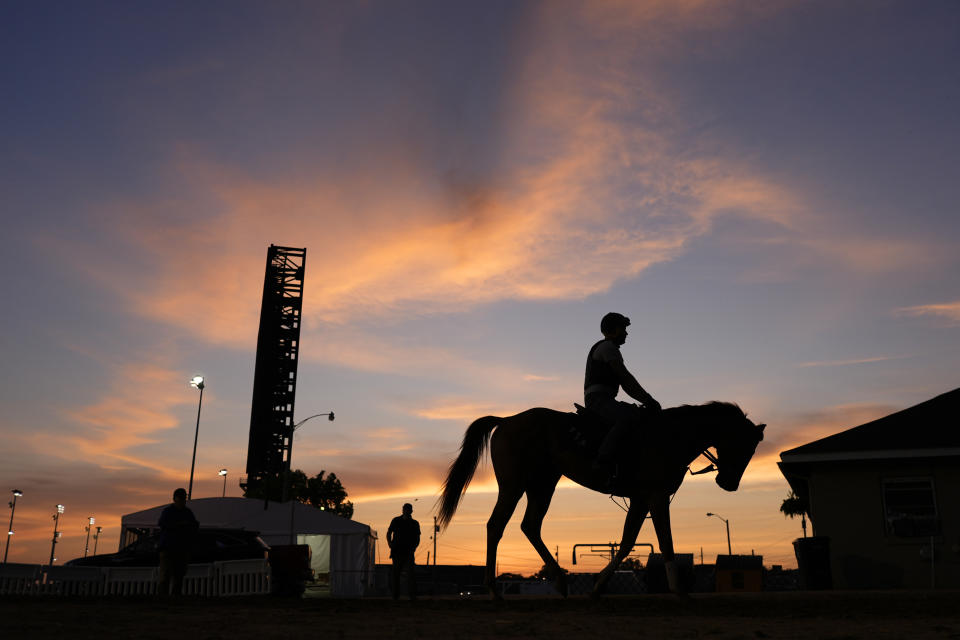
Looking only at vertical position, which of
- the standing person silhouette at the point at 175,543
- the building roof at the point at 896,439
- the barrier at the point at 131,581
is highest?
the building roof at the point at 896,439

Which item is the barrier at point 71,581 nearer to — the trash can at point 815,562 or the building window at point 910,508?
the trash can at point 815,562

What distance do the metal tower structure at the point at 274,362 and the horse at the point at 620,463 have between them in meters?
→ 61.1

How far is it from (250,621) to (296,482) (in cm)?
8503

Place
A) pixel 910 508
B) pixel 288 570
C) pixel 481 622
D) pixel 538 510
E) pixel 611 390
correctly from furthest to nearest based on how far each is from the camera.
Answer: pixel 910 508
pixel 288 570
pixel 538 510
pixel 611 390
pixel 481 622

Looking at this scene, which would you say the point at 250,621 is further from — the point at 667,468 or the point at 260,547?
the point at 260,547

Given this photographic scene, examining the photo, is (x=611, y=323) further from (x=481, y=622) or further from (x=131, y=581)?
(x=131, y=581)

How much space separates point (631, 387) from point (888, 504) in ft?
40.0

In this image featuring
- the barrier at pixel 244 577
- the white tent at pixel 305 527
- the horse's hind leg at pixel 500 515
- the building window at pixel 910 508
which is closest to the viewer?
the horse's hind leg at pixel 500 515

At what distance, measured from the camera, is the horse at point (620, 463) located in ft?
27.1

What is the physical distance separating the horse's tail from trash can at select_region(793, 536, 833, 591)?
35.4 feet

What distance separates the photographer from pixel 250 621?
5.53 meters

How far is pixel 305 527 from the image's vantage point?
33.0 metres

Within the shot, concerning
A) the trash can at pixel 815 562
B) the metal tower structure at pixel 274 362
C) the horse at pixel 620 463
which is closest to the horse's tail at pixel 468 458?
the horse at pixel 620 463

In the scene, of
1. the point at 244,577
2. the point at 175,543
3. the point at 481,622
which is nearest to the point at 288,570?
the point at 244,577
